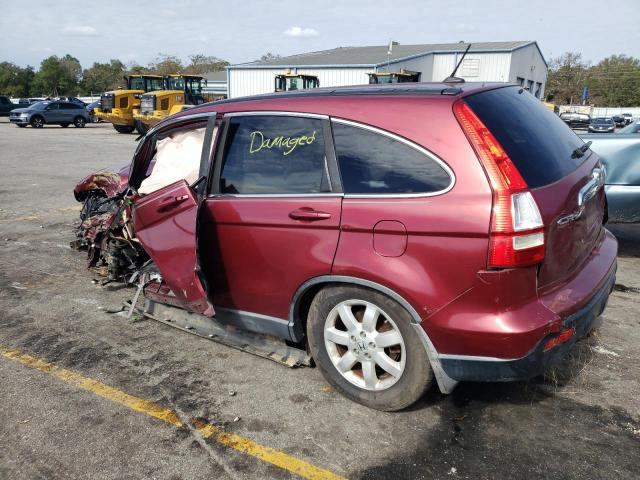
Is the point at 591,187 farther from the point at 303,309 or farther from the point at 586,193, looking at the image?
the point at 303,309

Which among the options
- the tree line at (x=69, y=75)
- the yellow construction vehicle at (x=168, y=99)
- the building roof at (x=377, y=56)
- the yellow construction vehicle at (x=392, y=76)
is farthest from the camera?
the tree line at (x=69, y=75)

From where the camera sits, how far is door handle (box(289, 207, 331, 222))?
287 centimetres

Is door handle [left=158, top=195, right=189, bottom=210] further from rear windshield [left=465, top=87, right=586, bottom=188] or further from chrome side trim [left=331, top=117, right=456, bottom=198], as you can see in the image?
rear windshield [left=465, top=87, right=586, bottom=188]

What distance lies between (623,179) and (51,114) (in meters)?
32.8

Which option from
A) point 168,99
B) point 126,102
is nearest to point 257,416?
point 168,99

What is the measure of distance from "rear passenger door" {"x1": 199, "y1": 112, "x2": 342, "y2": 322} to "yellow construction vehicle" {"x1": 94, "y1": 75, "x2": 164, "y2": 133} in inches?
998

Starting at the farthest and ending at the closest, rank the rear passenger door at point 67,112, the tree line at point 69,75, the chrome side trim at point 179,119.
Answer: the tree line at point 69,75 → the rear passenger door at point 67,112 → the chrome side trim at point 179,119

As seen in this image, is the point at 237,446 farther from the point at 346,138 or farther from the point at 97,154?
the point at 97,154

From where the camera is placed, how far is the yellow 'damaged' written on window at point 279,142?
307cm

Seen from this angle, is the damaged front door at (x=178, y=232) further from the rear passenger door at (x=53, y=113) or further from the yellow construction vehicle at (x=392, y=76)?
the rear passenger door at (x=53, y=113)

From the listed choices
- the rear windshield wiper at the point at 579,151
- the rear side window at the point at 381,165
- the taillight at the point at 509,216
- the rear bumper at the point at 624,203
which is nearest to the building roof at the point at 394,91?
the rear side window at the point at 381,165

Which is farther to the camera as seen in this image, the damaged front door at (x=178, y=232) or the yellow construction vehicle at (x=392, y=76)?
the yellow construction vehicle at (x=392, y=76)

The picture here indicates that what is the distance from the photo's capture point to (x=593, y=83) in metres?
85.6

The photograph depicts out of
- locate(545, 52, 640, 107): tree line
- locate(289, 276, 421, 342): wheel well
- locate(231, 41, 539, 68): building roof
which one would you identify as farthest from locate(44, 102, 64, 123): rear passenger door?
locate(545, 52, 640, 107): tree line
